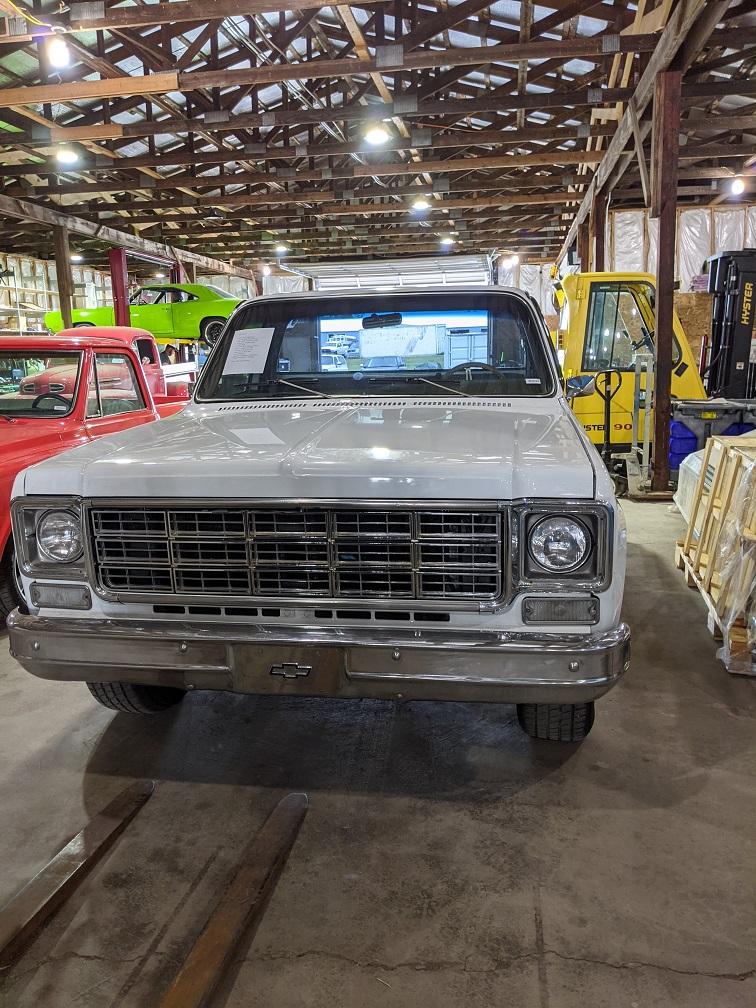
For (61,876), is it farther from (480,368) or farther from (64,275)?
(64,275)

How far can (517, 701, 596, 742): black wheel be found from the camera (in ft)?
9.18

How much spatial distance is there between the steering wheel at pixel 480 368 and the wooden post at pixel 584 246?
36.5 feet

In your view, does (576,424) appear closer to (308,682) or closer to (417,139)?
(308,682)

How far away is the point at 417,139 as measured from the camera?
10.3 metres

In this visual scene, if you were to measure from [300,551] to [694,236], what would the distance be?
1590cm

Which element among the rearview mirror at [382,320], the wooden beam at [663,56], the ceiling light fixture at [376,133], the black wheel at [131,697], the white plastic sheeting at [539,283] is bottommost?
the black wheel at [131,697]

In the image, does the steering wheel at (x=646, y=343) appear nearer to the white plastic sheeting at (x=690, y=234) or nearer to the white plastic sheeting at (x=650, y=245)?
the white plastic sheeting at (x=690, y=234)

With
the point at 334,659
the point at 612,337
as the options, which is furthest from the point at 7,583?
the point at 612,337

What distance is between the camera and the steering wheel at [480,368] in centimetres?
346

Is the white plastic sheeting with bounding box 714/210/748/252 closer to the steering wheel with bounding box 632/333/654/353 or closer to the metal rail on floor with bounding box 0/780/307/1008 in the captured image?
the steering wheel with bounding box 632/333/654/353

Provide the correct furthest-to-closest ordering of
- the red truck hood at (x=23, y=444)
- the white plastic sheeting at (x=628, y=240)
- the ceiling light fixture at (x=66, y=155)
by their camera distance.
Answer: the white plastic sheeting at (x=628, y=240) < the ceiling light fixture at (x=66, y=155) < the red truck hood at (x=23, y=444)

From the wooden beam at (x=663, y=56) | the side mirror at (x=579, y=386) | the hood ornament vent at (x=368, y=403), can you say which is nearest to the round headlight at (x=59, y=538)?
the hood ornament vent at (x=368, y=403)

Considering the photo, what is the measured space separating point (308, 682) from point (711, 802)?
5.20 ft

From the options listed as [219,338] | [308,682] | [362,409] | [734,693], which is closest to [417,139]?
[219,338]
